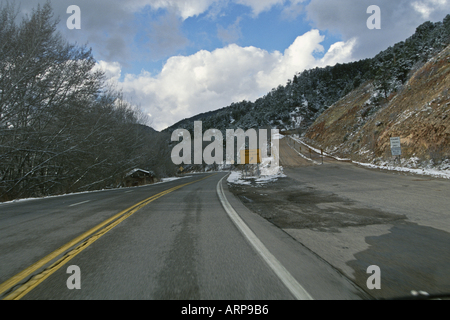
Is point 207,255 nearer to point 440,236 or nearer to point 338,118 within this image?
point 440,236

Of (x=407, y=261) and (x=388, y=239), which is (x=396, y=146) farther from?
(x=407, y=261)

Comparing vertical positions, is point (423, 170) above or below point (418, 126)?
below

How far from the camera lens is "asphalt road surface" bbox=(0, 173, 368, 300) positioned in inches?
104

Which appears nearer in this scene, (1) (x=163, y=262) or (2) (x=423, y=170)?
(1) (x=163, y=262)

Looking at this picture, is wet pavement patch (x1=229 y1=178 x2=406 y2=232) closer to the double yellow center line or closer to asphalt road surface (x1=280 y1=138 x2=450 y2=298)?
asphalt road surface (x1=280 y1=138 x2=450 y2=298)

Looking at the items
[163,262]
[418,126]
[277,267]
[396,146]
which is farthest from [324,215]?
[418,126]

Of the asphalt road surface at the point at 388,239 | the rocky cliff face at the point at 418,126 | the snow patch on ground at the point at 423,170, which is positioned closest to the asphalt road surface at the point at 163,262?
the asphalt road surface at the point at 388,239

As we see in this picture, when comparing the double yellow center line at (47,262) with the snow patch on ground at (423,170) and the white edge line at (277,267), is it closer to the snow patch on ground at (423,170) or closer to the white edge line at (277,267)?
the white edge line at (277,267)

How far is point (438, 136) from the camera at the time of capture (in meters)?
16.7

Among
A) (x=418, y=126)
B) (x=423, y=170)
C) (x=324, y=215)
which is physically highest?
(x=418, y=126)

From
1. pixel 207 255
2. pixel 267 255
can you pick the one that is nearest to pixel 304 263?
pixel 267 255

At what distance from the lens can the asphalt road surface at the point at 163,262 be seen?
8.63ft

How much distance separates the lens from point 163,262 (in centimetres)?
345
